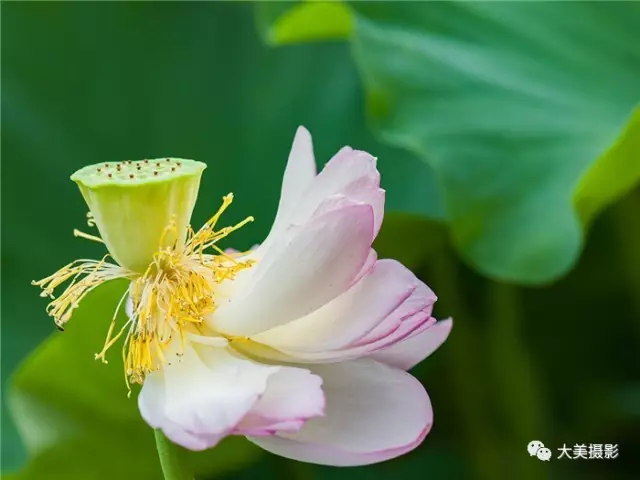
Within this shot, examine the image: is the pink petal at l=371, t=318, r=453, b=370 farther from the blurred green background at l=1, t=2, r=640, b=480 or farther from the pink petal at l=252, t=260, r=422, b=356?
the blurred green background at l=1, t=2, r=640, b=480

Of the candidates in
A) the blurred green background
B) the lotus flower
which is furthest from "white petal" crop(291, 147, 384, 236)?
A: the blurred green background

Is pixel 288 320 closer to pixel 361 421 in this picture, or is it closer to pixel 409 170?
pixel 361 421

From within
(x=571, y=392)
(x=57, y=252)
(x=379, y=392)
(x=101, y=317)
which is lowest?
(x=571, y=392)

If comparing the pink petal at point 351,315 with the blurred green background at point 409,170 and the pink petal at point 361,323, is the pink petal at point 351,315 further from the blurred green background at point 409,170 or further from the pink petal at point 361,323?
the blurred green background at point 409,170

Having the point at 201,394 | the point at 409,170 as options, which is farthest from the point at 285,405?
the point at 409,170

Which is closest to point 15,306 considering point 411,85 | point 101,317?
point 101,317

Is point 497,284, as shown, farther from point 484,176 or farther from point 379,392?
point 379,392
